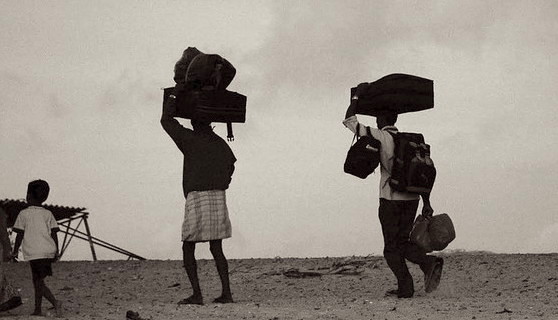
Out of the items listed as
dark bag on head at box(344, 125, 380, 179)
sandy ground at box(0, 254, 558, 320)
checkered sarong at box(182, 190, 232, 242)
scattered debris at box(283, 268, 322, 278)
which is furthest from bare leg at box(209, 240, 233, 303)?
scattered debris at box(283, 268, 322, 278)

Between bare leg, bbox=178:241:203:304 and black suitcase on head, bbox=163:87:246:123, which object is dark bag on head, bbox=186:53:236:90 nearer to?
black suitcase on head, bbox=163:87:246:123

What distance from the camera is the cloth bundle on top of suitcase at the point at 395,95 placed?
1079 cm

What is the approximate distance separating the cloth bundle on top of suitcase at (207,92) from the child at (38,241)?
184cm

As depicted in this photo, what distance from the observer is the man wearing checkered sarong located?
34.3 feet

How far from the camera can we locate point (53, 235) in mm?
10484

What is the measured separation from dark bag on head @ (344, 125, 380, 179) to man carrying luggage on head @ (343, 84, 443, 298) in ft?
0.42

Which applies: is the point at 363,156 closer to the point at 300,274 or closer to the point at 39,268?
the point at 39,268

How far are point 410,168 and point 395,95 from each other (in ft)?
2.88

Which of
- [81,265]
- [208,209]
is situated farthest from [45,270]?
[81,265]

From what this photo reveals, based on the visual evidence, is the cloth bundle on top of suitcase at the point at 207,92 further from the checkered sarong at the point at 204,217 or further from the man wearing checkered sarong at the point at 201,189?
the checkered sarong at the point at 204,217

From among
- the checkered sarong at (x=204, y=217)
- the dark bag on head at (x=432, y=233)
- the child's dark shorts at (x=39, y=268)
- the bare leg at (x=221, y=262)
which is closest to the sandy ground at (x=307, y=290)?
the bare leg at (x=221, y=262)

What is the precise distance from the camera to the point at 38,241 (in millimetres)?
10320

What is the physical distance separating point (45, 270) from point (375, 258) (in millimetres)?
6515

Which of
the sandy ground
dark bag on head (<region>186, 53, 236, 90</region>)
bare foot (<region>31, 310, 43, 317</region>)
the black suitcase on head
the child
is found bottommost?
bare foot (<region>31, 310, 43, 317</region>)
